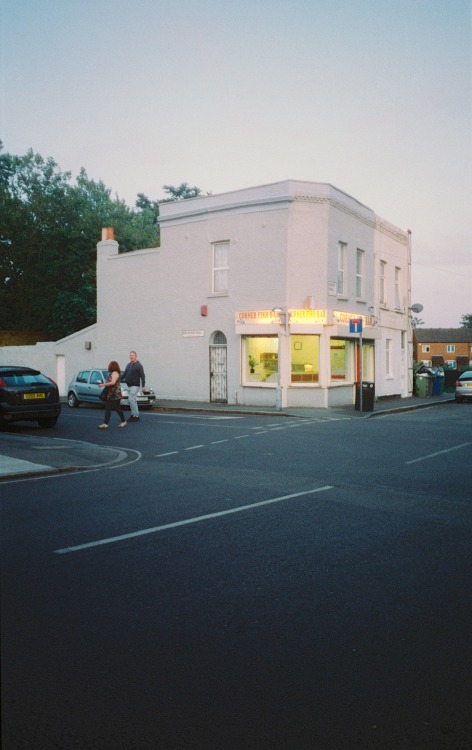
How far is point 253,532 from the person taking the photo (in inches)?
268

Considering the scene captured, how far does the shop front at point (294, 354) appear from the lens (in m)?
25.3

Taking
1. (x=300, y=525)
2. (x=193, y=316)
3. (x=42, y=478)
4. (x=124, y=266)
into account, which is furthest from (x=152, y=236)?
(x=300, y=525)

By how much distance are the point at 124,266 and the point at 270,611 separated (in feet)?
90.5

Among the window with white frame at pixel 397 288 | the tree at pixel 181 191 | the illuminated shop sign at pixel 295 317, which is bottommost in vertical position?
the illuminated shop sign at pixel 295 317

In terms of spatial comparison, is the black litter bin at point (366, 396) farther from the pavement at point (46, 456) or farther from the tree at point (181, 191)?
the tree at point (181, 191)

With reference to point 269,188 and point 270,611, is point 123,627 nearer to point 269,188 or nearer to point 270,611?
point 270,611

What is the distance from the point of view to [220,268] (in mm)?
27328

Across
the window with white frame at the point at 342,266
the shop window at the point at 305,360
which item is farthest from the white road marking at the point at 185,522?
the window with white frame at the point at 342,266

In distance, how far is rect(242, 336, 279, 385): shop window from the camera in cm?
2595

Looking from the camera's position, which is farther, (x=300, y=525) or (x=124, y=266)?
(x=124, y=266)

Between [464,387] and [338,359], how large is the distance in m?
6.45

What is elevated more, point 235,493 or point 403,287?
point 403,287

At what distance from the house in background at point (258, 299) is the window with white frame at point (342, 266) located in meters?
0.05

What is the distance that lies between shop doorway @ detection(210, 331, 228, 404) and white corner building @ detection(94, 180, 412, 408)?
43mm
